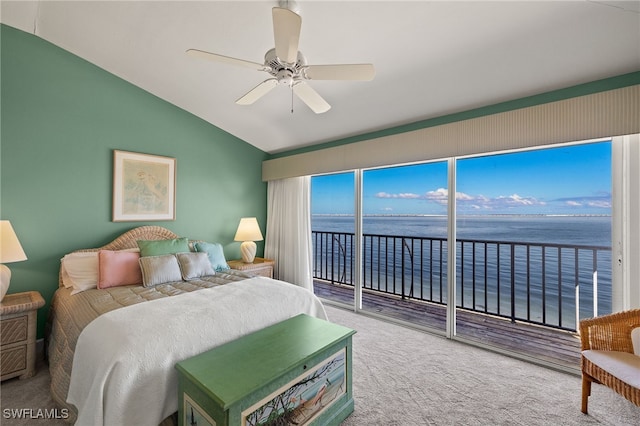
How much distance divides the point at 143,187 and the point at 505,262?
186 inches

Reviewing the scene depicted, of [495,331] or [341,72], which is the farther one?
[495,331]

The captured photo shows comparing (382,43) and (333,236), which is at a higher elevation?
(382,43)

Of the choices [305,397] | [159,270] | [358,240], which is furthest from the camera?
[358,240]

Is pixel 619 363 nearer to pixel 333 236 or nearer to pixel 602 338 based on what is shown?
pixel 602 338

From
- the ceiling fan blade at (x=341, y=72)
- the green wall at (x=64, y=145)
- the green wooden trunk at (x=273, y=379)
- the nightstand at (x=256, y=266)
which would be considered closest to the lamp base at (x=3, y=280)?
the green wall at (x=64, y=145)

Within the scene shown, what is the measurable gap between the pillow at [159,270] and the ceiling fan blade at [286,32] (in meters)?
2.28

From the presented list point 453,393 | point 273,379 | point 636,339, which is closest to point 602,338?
point 636,339

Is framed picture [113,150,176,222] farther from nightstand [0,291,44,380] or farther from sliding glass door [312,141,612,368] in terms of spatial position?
sliding glass door [312,141,612,368]

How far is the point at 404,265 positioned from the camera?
4.45m

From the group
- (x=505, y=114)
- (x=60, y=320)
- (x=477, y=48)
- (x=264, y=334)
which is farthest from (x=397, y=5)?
(x=60, y=320)

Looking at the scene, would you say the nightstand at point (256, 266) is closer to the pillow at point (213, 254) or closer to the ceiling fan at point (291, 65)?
the pillow at point (213, 254)

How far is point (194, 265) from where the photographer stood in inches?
117

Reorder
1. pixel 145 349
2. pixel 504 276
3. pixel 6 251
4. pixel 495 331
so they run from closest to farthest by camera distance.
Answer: pixel 145 349, pixel 6 251, pixel 495 331, pixel 504 276

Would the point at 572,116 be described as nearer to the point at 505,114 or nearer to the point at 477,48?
the point at 505,114
